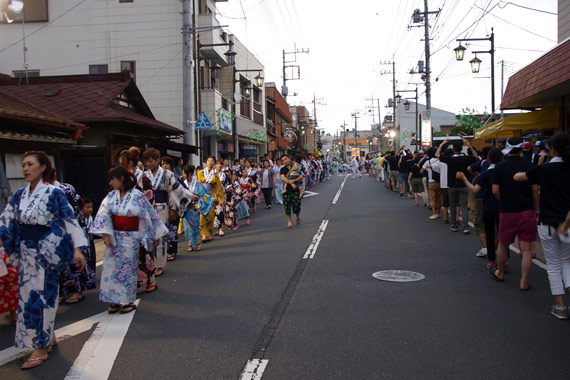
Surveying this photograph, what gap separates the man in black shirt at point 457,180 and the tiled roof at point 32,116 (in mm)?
8310

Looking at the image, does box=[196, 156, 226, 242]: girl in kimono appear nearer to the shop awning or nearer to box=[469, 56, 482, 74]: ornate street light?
the shop awning

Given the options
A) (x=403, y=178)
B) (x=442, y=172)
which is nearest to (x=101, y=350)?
Result: (x=442, y=172)

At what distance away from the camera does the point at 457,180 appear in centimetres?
1038

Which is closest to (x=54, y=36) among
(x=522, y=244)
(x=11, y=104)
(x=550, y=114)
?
(x=11, y=104)

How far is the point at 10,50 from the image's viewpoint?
22234 mm

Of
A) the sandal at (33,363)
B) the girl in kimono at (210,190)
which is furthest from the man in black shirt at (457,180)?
the sandal at (33,363)

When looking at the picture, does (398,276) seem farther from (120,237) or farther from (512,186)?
(120,237)

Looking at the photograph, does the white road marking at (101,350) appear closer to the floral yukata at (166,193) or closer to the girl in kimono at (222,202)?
the floral yukata at (166,193)

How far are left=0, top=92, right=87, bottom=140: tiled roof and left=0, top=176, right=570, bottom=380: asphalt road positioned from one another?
13.8ft

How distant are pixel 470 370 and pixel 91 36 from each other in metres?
22.8

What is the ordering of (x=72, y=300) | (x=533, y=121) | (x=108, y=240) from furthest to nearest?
(x=533, y=121), (x=72, y=300), (x=108, y=240)

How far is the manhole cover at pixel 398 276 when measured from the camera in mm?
6594

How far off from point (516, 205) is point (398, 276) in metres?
1.83

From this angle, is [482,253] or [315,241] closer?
[482,253]
